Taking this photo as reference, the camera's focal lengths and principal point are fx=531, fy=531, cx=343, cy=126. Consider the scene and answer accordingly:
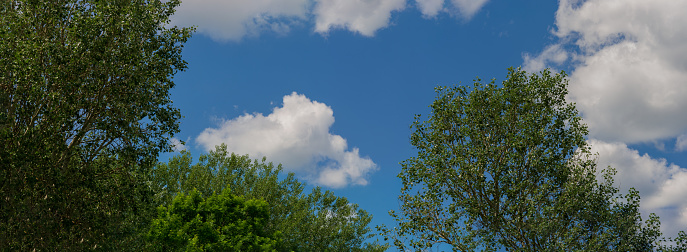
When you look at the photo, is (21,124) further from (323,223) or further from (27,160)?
(323,223)

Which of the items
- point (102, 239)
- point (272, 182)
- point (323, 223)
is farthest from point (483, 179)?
point (272, 182)

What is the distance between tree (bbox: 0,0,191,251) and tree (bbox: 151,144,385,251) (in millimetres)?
29568

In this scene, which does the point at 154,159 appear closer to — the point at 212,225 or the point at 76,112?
the point at 76,112

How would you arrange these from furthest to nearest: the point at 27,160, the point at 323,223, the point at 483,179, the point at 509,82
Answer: the point at 323,223 < the point at 509,82 < the point at 483,179 < the point at 27,160

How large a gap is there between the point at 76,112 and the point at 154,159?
125 inches

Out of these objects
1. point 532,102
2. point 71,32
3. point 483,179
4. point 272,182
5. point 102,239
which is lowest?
point 102,239

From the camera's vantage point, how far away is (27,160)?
16.7 metres

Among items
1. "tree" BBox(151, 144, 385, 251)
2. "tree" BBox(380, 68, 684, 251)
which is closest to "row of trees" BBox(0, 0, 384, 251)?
"tree" BBox(380, 68, 684, 251)

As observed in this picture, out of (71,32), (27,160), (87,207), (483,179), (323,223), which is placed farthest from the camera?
(323,223)

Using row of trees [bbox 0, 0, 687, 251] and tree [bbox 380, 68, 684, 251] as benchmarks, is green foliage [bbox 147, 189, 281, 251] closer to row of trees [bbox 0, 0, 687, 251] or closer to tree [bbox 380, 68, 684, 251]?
row of trees [bbox 0, 0, 687, 251]

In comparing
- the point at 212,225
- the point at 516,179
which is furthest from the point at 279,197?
the point at 516,179

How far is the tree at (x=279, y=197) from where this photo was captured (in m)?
50.1

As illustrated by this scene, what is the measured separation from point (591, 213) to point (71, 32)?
2501 cm

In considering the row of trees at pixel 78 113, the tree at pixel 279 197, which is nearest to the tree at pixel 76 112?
the row of trees at pixel 78 113
